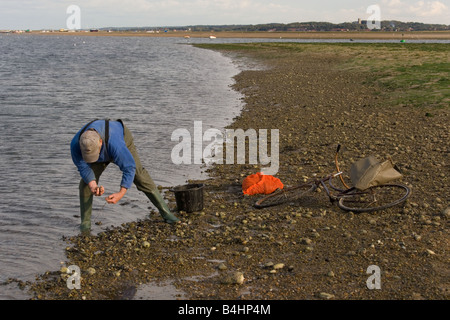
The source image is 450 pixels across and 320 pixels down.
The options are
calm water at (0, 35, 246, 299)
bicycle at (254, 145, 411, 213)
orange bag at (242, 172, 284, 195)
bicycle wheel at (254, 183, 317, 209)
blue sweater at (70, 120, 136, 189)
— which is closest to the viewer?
blue sweater at (70, 120, 136, 189)

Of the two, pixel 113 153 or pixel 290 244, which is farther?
pixel 290 244

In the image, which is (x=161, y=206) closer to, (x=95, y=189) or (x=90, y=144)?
(x=95, y=189)

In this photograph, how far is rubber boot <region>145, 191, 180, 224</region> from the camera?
9.63m

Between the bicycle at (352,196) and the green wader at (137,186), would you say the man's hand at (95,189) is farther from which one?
the bicycle at (352,196)

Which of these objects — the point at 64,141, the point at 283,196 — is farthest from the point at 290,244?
the point at 64,141

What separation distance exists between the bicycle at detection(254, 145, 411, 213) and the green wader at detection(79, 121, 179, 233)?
6.26 feet

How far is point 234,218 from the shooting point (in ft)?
32.9

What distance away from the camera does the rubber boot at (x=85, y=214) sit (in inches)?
368

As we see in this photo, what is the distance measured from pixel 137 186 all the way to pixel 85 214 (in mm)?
1051

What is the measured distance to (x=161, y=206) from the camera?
31.8 ft

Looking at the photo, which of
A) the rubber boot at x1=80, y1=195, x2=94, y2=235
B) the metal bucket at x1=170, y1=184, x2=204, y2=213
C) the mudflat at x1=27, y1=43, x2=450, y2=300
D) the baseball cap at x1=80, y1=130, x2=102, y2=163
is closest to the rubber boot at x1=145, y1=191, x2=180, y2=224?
the mudflat at x1=27, y1=43, x2=450, y2=300

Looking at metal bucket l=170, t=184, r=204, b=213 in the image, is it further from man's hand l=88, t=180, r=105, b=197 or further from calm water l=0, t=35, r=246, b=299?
man's hand l=88, t=180, r=105, b=197

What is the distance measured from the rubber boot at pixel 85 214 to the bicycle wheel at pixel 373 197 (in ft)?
15.1
